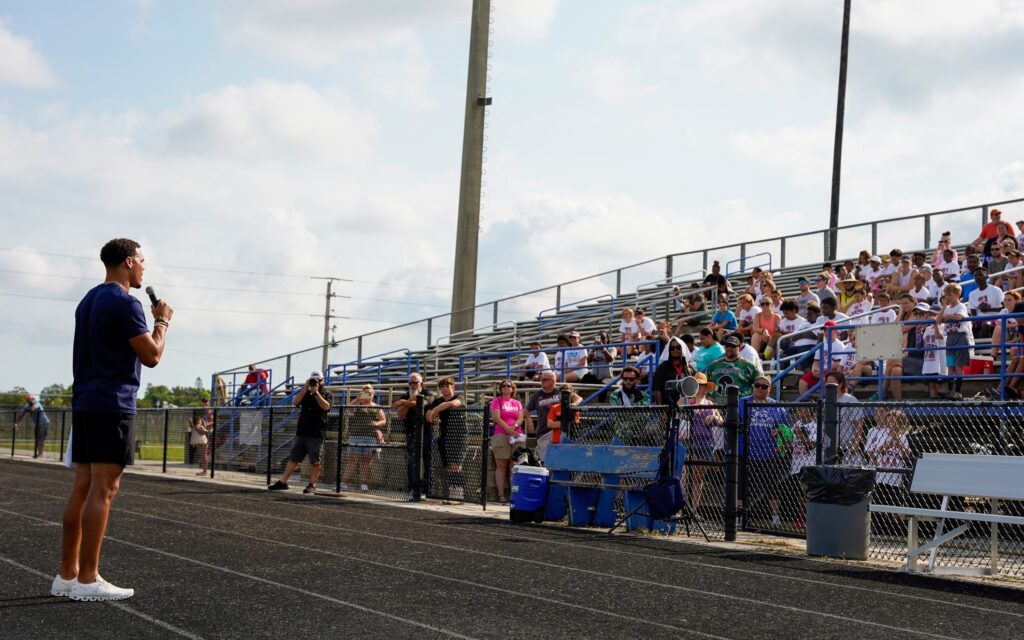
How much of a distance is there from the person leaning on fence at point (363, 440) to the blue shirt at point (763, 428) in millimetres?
7768

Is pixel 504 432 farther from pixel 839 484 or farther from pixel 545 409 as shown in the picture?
pixel 839 484

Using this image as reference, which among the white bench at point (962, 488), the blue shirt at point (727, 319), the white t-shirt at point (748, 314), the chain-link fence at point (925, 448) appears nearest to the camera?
the white bench at point (962, 488)

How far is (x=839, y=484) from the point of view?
11602 millimetres

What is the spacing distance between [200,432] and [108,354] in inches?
754

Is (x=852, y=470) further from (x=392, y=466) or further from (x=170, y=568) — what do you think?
(x=392, y=466)

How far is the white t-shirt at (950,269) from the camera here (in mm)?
21600

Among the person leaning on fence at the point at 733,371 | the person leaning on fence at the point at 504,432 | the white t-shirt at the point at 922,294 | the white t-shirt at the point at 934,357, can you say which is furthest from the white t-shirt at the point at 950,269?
the person leaning on fence at the point at 504,432

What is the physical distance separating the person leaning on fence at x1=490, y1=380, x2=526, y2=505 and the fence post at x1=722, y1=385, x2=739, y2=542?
4848 mm

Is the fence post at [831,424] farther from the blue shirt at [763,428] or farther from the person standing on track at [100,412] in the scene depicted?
the person standing on track at [100,412]

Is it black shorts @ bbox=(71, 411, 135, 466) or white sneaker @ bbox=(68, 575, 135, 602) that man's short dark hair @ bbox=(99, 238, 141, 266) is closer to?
black shorts @ bbox=(71, 411, 135, 466)

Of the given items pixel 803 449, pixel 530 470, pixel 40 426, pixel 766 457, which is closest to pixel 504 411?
pixel 530 470

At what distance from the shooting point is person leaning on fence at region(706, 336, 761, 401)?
16.0 meters

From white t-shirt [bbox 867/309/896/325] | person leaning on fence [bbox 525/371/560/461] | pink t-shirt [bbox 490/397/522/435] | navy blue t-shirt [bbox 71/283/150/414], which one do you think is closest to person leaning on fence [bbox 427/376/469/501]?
pink t-shirt [bbox 490/397/522/435]

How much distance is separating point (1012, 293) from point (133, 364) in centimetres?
1309
